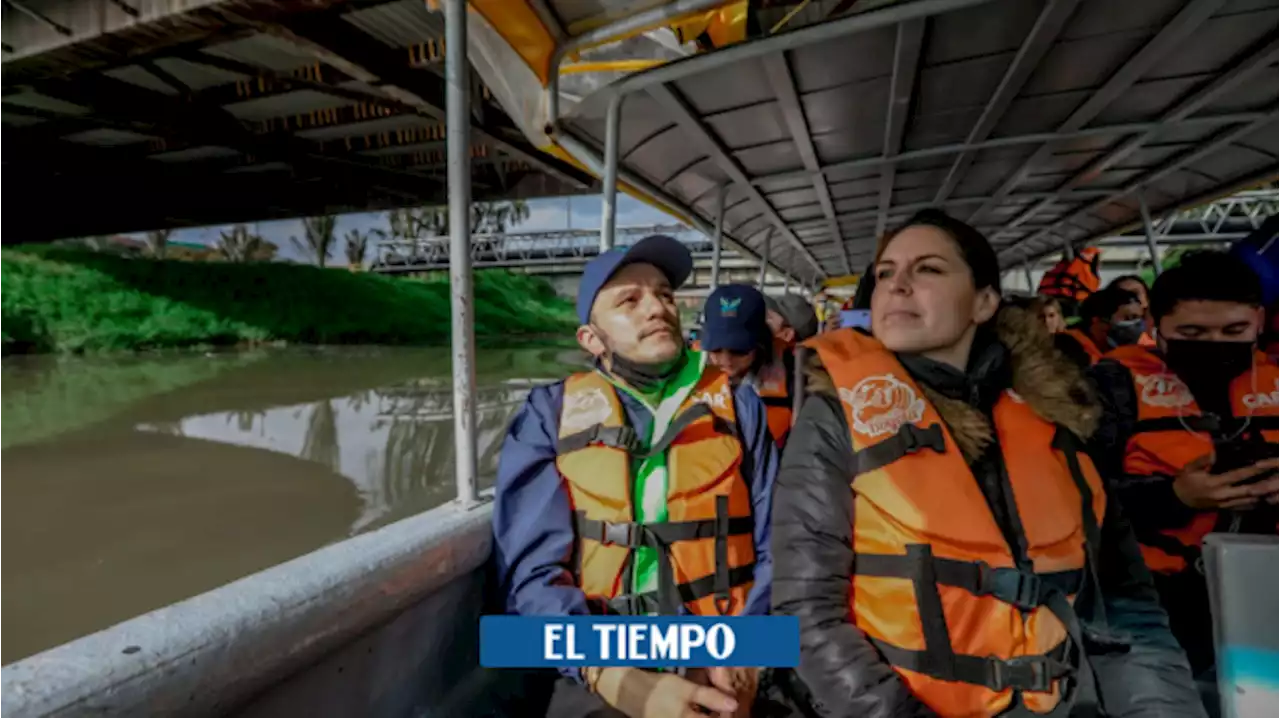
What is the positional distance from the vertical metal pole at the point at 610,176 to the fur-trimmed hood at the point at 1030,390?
154 centimetres

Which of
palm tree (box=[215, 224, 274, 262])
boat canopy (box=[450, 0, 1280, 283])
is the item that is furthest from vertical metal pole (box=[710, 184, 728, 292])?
palm tree (box=[215, 224, 274, 262])

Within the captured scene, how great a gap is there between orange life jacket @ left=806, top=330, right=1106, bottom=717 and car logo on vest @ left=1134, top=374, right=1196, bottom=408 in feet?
2.67

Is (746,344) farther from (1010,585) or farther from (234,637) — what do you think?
(234,637)

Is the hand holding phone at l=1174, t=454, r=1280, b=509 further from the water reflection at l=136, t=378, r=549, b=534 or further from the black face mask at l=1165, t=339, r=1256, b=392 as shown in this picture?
the water reflection at l=136, t=378, r=549, b=534

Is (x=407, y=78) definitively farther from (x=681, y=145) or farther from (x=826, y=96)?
(x=826, y=96)

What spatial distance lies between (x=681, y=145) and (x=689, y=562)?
9.41 ft

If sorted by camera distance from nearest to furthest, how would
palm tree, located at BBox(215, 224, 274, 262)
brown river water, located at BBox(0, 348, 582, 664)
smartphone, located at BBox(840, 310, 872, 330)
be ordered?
smartphone, located at BBox(840, 310, 872, 330) → brown river water, located at BBox(0, 348, 582, 664) → palm tree, located at BBox(215, 224, 274, 262)

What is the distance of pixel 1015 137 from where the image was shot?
3957 mm

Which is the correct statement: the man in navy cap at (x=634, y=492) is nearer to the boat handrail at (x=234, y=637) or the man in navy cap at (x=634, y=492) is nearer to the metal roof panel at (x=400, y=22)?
the boat handrail at (x=234, y=637)

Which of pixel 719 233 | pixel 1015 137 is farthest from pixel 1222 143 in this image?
pixel 719 233

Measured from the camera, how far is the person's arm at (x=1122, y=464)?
1.85 meters

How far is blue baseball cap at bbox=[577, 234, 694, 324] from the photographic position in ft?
5.97

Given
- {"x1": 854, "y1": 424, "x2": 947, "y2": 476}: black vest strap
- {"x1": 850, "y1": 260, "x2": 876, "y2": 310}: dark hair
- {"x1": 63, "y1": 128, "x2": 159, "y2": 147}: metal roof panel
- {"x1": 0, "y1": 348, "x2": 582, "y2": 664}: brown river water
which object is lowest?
{"x1": 0, "y1": 348, "x2": 582, "y2": 664}: brown river water

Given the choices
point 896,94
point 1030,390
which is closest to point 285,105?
point 896,94
